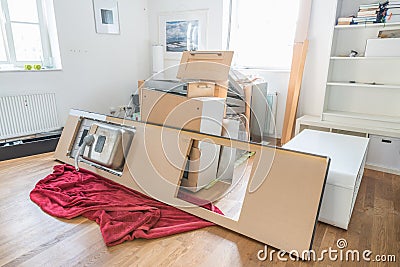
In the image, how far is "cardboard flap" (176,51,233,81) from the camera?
2.29m

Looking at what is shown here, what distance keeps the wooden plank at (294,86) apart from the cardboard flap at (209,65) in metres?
1.31

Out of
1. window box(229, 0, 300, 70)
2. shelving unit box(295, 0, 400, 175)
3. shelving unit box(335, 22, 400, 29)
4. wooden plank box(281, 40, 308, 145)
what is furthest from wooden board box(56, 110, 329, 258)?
window box(229, 0, 300, 70)

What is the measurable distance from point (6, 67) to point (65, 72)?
642 mm

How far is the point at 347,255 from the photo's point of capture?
1519 millimetres

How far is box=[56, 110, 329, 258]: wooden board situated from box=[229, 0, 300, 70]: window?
2.19 m

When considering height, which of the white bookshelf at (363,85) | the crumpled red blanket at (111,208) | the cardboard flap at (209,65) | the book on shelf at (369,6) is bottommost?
the crumpled red blanket at (111,208)

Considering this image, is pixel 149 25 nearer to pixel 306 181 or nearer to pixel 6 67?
pixel 6 67

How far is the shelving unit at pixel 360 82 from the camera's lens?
273 centimetres

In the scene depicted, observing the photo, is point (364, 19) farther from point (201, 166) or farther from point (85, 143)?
point (85, 143)

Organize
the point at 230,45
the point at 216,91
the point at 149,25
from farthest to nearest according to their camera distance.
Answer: the point at 149,25 → the point at 230,45 → the point at 216,91

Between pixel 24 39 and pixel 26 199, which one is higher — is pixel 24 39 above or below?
above

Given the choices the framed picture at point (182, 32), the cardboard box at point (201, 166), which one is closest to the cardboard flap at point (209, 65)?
the cardboard box at point (201, 166)

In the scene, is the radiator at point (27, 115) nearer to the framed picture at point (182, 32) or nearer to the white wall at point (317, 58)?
the framed picture at point (182, 32)

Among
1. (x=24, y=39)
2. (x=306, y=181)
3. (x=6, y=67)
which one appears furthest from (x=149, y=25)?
(x=306, y=181)
